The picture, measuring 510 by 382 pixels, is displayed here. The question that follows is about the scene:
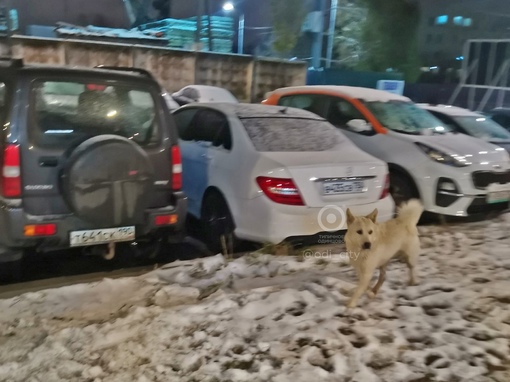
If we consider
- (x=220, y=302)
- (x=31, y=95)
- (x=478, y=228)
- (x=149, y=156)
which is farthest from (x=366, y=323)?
(x=478, y=228)

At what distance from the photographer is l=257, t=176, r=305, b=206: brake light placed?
4656 mm

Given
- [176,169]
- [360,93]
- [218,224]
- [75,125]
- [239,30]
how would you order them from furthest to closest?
[239,30]
[360,93]
[218,224]
[176,169]
[75,125]

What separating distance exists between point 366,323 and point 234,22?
73.3 ft

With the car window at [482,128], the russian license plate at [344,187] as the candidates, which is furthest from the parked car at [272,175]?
the car window at [482,128]

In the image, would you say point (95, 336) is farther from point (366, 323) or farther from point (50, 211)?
point (366, 323)

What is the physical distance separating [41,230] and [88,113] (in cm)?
103

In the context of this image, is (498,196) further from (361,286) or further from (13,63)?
(13,63)

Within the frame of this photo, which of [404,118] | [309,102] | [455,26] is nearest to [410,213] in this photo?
[404,118]

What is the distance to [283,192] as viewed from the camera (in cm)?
466

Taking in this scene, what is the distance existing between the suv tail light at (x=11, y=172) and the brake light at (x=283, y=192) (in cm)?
211

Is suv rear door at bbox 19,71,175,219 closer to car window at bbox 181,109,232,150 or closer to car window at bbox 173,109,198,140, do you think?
car window at bbox 181,109,232,150

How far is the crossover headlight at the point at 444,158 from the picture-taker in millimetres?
6238

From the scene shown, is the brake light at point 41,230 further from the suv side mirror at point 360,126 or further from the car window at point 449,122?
the car window at point 449,122

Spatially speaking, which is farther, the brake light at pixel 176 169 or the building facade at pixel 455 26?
the building facade at pixel 455 26
